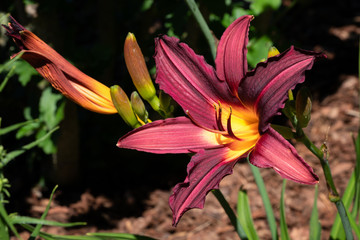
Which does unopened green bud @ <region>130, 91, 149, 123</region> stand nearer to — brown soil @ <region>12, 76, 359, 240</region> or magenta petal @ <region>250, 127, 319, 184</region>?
magenta petal @ <region>250, 127, 319, 184</region>

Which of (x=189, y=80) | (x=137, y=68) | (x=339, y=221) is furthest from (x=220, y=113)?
(x=339, y=221)

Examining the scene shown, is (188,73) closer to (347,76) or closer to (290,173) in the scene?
(290,173)

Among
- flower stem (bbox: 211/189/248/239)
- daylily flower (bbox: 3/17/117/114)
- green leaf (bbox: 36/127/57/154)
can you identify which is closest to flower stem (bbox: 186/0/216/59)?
daylily flower (bbox: 3/17/117/114)

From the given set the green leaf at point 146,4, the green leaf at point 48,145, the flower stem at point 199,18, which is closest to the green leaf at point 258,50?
the flower stem at point 199,18

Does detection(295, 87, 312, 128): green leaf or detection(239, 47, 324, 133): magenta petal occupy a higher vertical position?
detection(239, 47, 324, 133): magenta petal

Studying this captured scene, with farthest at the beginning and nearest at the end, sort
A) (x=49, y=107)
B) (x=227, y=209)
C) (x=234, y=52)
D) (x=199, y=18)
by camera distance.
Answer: (x=49, y=107) < (x=199, y=18) < (x=227, y=209) < (x=234, y=52)

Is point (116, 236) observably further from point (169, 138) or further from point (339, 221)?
point (339, 221)

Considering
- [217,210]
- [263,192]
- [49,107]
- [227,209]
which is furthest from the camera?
[217,210]
